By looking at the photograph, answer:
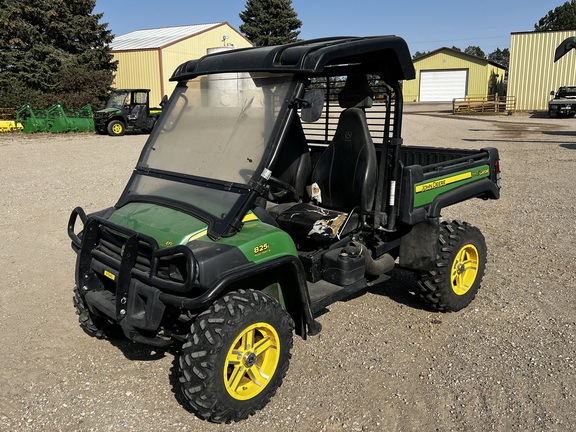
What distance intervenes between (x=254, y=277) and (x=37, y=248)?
4.16 m

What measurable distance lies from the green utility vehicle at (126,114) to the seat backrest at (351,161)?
60.0ft

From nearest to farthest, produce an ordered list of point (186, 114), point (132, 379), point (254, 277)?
point (254, 277)
point (132, 379)
point (186, 114)

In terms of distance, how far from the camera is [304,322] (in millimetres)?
3396

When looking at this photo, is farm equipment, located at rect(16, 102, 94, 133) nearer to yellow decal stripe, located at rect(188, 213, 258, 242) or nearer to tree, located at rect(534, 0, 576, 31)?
yellow decal stripe, located at rect(188, 213, 258, 242)

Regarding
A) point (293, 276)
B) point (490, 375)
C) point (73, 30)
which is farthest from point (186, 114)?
point (73, 30)

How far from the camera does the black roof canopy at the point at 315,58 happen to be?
327 cm

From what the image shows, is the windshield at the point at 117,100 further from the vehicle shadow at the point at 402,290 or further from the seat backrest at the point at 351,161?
the seat backrest at the point at 351,161

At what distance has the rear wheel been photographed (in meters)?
21.4

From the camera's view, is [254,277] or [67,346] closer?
[254,277]

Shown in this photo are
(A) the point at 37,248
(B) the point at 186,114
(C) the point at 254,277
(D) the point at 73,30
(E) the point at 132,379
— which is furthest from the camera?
(D) the point at 73,30

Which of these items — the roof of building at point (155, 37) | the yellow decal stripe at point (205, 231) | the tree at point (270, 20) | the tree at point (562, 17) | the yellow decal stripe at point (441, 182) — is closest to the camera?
the yellow decal stripe at point (205, 231)

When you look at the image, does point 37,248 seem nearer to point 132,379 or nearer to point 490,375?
point 132,379

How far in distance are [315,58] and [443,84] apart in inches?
1977

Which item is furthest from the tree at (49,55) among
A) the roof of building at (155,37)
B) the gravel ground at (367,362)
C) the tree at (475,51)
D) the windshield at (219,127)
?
the tree at (475,51)
